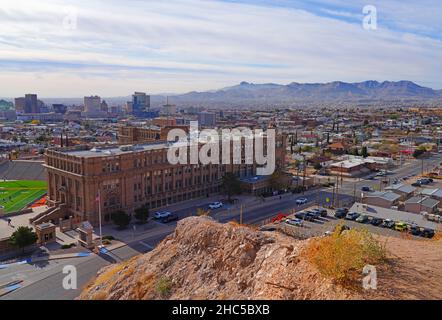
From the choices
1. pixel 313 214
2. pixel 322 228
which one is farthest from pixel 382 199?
pixel 322 228

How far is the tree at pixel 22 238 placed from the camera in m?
36.2

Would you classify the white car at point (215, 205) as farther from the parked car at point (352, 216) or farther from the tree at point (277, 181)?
the parked car at point (352, 216)

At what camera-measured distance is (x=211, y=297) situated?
1520cm

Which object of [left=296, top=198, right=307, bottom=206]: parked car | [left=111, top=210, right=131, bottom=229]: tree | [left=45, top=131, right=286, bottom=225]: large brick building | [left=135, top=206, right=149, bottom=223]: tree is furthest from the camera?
[left=296, top=198, right=307, bottom=206]: parked car

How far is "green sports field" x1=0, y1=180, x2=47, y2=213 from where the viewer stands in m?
55.0

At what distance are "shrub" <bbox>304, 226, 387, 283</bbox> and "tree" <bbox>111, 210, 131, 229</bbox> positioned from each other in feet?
101

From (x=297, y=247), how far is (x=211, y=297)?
13.5ft

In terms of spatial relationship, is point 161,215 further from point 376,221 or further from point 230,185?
point 376,221

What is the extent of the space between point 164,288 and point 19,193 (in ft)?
176

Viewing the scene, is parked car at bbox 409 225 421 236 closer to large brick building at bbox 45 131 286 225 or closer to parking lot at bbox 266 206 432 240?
parking lot at bbox 266 206 432 240

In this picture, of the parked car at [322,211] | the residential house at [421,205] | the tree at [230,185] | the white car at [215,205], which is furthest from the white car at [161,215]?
the residential house at [421,205]

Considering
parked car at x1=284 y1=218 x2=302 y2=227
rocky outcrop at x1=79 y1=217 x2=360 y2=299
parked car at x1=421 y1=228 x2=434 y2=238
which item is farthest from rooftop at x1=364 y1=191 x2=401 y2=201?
rocky outcrop at x1=79 y1=217 x2=360 y2=299

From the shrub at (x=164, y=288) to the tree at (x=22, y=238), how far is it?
81.8 feet
